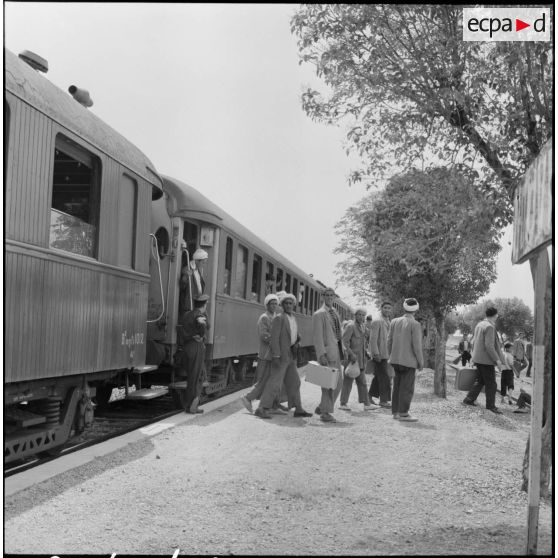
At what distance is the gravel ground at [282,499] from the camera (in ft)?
13.9

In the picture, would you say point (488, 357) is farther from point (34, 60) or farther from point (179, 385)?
point (34, 60)

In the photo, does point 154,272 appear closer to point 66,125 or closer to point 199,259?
point 199,259

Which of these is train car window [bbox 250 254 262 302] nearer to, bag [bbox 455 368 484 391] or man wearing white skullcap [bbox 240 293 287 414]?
man wearing white skullcap [bbox 240 293 287 414]

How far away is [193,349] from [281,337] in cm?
119

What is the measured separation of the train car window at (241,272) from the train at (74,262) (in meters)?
2.42

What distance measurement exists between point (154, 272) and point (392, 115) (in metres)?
3.85

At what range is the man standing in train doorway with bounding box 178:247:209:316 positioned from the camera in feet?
33.4

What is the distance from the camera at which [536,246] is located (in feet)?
12.1

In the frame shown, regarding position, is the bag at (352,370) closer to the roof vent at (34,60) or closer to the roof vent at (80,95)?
the roof vent at (80,95)

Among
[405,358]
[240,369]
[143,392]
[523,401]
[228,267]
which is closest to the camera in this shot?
[143,392]

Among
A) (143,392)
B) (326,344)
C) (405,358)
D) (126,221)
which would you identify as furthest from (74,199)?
(405,358)

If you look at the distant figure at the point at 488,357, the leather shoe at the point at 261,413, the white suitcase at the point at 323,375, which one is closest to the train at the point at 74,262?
the leather shoe at the point at 261,413

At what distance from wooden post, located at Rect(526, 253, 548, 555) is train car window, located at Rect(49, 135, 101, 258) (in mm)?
3840

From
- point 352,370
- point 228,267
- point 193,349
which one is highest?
point 228,267
